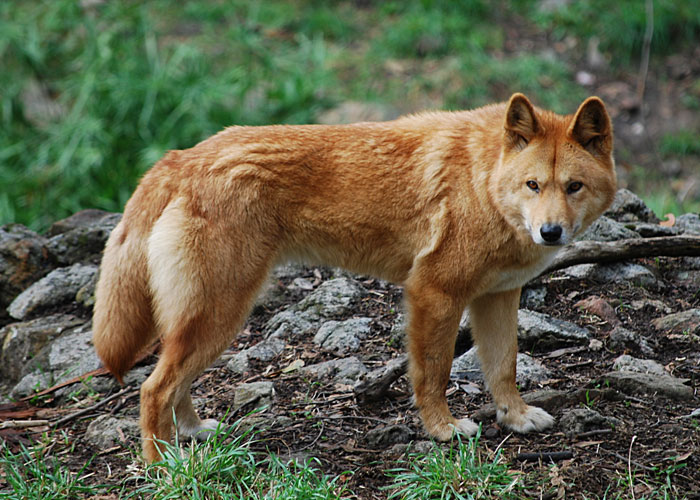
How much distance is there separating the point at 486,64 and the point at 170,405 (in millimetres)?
7518

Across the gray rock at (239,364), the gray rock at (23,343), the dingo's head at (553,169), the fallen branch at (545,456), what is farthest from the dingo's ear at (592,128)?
the gray rock at (23,343)

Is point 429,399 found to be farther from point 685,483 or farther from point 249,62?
point 249,62

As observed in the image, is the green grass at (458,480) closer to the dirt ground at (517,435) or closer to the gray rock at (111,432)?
the dirt ground at (517,435)

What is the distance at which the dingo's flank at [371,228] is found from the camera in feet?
12.5

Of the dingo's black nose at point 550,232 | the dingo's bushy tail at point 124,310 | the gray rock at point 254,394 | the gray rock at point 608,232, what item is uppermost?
the dingo's black nose at point 550,232

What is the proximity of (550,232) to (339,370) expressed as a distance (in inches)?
70.1

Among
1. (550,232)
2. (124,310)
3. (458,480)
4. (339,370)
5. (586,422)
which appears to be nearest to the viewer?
(458,480)

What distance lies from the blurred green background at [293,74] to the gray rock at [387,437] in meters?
5.05

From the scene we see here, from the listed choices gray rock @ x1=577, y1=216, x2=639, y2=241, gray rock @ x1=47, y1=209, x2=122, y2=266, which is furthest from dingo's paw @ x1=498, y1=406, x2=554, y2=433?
gray rock @ x1=47, y1=209, x2=122, y2=266

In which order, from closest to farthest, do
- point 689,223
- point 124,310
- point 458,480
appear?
1. point 458,480
2. point 124,310
3. point 689,223

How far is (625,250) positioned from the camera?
5.29 meters

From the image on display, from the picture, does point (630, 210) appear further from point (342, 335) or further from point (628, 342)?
point (342, 335)

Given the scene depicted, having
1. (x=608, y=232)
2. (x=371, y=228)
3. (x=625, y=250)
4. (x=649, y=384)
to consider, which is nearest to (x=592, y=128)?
(x=371, y=228)

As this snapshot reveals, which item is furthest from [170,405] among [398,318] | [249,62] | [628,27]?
[628,27]
